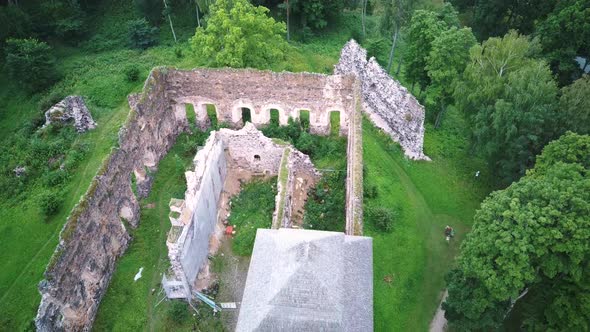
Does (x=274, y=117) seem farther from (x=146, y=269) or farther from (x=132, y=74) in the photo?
(x=146, y=269)

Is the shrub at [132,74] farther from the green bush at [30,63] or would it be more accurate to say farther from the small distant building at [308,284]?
the small distant building at [308,284]

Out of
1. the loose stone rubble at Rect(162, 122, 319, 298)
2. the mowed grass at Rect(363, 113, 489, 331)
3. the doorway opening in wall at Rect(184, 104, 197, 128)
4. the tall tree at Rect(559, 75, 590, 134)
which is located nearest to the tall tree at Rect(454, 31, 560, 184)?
the tall tree at Rect(559, 75, 590, 134)

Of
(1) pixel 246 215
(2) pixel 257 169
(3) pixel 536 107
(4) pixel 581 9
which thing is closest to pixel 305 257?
(1) pixel 246 215

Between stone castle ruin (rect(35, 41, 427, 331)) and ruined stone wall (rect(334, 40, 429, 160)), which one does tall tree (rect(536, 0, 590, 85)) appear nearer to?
ruined stone wall (rect(334, 40, 429, 160))

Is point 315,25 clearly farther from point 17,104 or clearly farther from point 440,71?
point 17,104

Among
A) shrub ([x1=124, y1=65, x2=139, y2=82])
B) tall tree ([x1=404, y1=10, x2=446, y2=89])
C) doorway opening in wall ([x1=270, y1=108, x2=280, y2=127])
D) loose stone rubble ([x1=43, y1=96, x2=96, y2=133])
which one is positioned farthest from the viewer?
shrub ([x1=124, y1=65, x2=139, y2=82])

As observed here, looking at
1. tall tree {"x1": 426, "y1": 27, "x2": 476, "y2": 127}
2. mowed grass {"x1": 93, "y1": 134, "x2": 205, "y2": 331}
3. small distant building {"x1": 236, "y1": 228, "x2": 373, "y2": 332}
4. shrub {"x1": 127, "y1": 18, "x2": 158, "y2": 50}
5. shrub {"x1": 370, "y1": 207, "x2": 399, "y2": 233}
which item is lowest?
mowed grass {"x1": 93, "y1": 134, "x2": 205, "y2": 331}

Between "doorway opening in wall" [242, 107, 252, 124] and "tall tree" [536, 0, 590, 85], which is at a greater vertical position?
"tall tree" [536, 0, 590, 85]
